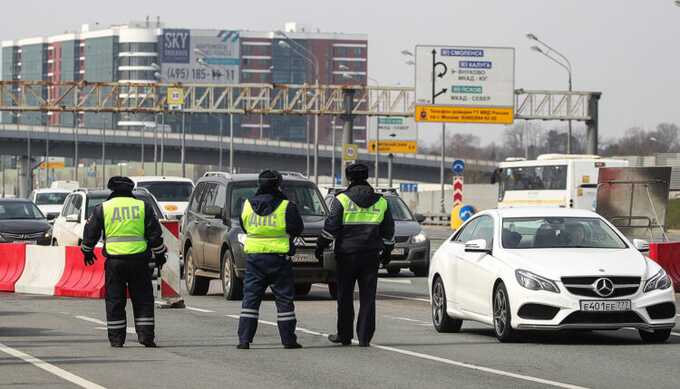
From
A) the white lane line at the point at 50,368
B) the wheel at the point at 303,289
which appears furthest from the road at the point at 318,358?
the wheel at the point at 303,289

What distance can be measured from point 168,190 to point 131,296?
24.3 meters

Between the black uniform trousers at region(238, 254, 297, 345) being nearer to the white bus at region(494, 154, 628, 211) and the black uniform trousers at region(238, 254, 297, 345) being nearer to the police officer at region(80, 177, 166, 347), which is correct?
the police officer at region(80, 177, 166, 347)

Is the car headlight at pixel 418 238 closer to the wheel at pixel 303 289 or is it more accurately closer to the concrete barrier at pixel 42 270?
the wheel at pixel 303 289

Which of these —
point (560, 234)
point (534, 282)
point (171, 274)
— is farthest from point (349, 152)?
point (534, 282)

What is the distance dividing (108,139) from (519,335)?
119719 millimetres

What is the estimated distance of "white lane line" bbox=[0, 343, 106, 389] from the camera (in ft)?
Result: 37.1

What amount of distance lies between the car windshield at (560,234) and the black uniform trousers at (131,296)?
3.58 metres

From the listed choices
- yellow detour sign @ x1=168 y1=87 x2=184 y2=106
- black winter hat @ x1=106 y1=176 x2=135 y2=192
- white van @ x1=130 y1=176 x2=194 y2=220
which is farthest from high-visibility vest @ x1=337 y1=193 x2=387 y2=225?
yellow detour sign @ x1=168 y1=87 x2=184 y2=106

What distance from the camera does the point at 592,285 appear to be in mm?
14438

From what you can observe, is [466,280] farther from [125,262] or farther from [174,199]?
[174,199]

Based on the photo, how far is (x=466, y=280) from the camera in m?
15.9

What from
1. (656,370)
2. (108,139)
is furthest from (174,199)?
(108,139)

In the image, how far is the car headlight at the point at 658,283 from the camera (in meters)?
14.6

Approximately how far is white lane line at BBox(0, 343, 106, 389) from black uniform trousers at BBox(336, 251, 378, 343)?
3012 millimetres
